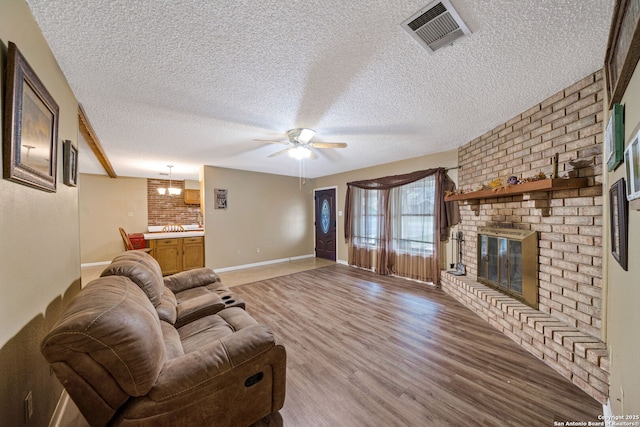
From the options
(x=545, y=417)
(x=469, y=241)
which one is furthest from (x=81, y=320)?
(x=469, y=241)

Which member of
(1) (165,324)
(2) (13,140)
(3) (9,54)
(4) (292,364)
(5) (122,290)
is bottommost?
(4) (292,364)

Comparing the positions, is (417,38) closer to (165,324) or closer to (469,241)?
(165,324)

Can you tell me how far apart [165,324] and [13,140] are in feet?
4.49

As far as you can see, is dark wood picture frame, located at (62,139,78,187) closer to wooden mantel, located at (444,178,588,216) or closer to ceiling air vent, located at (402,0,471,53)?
ceiling air vent, located at (402,0,471,53)

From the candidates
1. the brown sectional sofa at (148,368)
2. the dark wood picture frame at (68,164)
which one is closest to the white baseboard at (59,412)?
the brown sectional sofa at (148,368)

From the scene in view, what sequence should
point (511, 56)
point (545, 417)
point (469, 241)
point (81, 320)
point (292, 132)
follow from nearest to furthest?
point (81, 320)
point (545, 417)
point (511, 56)
point (292, 132)
point (469, 241)

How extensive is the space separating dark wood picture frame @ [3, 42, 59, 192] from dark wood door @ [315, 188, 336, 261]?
17.5 ft

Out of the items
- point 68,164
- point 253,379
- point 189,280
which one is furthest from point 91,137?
point 253,379

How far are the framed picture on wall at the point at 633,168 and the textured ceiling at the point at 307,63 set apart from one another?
87 cm

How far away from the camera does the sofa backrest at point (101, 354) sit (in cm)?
89

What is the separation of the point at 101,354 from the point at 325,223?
5751mm

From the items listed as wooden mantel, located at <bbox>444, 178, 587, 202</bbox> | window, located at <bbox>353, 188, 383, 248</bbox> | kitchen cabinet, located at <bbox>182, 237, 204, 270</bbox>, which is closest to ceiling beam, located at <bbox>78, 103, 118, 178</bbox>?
kitchen cabinet, located at <bbox>182, 237, 204, 270</bbox>

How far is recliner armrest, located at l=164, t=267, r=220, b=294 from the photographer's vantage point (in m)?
2.57

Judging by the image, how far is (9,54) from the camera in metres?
0.96
